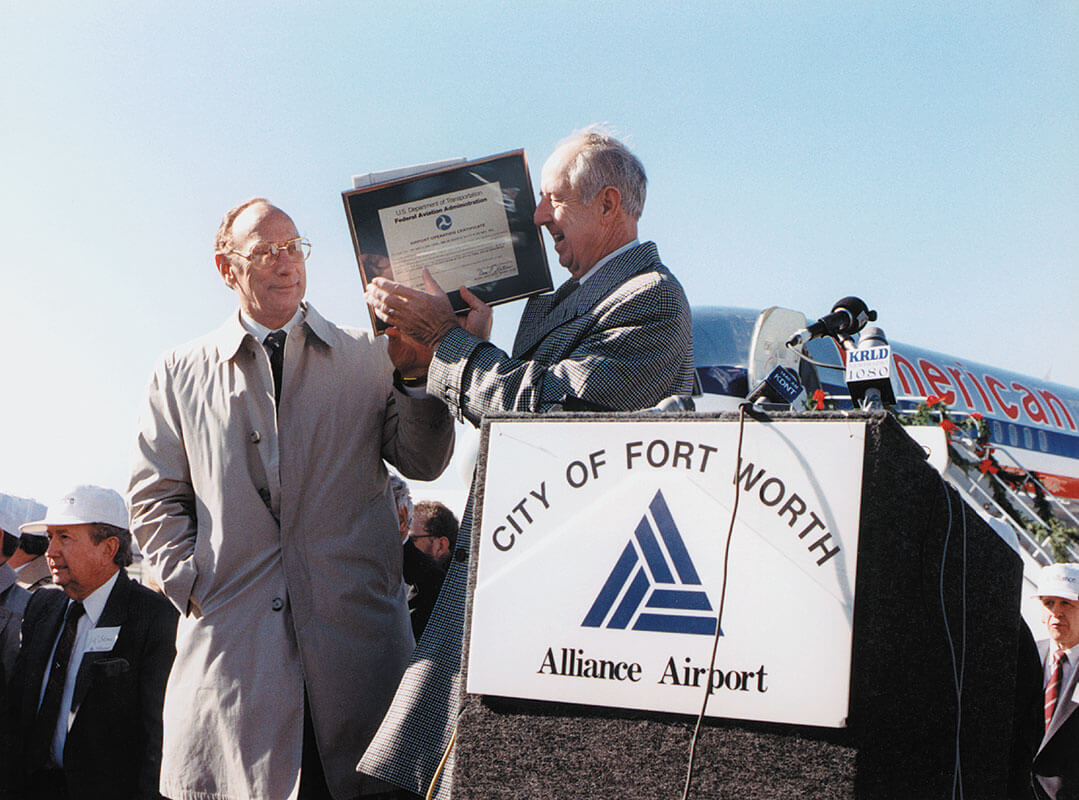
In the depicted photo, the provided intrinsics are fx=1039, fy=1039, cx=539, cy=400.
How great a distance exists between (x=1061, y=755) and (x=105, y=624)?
13.4 ft

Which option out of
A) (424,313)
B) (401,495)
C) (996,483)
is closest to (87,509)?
(401,495)

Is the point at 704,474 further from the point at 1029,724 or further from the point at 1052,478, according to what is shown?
the point at 1052,478

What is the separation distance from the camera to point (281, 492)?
2.60 m

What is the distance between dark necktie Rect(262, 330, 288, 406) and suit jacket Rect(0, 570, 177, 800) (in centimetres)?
165

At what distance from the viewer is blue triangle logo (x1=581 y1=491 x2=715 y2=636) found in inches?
61.7

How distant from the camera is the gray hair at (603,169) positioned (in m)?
2.52

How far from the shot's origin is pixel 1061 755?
459 centimetres

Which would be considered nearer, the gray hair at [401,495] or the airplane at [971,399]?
the gray hair at [401,495]

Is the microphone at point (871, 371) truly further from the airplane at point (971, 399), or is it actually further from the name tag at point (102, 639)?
the airplane at point (971, 399)

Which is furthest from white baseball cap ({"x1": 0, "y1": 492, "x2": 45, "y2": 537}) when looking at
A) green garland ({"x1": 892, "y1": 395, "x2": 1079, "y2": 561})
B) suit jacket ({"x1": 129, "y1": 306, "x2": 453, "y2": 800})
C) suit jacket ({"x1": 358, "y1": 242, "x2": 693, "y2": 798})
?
green garland ({"x1": 892, "y1": 395, "x2": 1079, "y2": 561})

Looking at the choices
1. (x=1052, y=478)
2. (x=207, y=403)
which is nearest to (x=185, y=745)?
(x=207, y=403)

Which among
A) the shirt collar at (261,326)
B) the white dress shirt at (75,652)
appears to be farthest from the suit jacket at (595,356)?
the white dress shirt at (75,652)

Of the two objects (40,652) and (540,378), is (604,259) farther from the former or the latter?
(40,652)

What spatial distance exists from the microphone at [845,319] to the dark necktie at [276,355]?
1341 millimetres
